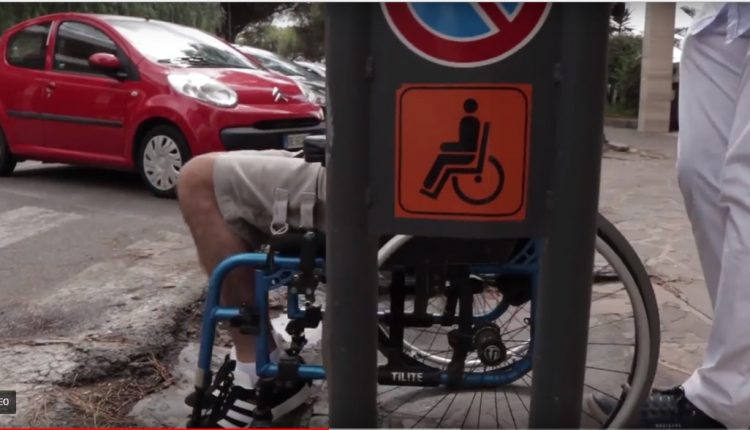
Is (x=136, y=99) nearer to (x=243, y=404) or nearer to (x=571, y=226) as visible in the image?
(x=243, y=404)

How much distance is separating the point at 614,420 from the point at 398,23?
1.45 meters

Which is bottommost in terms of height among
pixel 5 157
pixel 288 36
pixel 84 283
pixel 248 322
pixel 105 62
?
pixel 84 283

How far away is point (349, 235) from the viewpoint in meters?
1.53

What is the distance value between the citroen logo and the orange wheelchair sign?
5.52 m

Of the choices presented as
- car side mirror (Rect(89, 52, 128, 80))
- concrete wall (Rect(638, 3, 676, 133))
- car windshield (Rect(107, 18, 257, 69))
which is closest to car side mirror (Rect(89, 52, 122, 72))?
car side mirror (Rect(89, 52, 128, 80))

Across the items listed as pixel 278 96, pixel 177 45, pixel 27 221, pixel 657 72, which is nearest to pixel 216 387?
pixel 27 221

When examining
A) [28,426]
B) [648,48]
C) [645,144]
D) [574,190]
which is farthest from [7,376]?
[648,48]

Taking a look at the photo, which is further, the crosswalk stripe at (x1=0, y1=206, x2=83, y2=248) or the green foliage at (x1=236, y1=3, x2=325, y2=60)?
the green foliage at (x1=236, y1=3, x2=325, y2=60)

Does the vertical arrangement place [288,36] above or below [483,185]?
above

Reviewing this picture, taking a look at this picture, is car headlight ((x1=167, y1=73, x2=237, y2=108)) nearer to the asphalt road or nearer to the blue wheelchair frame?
the asphalt road

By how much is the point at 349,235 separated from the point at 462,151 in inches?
10.1

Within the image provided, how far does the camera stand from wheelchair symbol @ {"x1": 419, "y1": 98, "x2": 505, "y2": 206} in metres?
1.46

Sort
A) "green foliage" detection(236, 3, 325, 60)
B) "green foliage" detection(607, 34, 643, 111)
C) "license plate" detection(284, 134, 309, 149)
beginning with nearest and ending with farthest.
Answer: "license plate" detection(284, 134, 309, 149) < "green foliage" detection(607, 34, 643, 111) < "green foliage" detection(236, 3, 325, 60)

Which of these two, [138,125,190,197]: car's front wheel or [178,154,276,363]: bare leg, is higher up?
[178,154,276,363]: bare leg
